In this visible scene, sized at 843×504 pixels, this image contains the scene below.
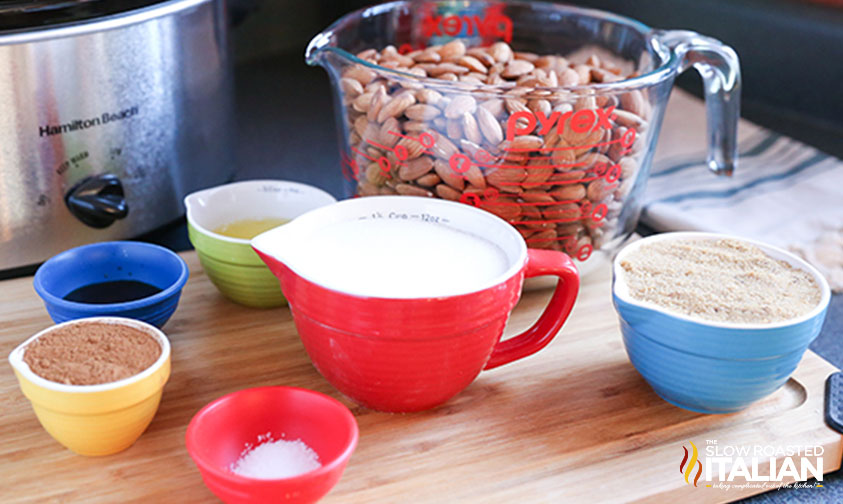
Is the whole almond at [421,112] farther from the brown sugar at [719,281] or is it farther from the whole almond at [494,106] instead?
the brown sugar at [719,281]

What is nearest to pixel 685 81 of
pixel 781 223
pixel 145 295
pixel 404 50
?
pixel 781 223

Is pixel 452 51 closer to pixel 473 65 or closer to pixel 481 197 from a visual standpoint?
pixel 473 65

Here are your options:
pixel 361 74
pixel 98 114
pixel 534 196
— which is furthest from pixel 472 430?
pixel 98 114

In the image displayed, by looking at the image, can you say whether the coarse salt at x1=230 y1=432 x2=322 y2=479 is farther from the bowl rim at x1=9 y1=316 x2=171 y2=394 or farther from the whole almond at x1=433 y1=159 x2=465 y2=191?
the whole almond at x1=433 y1=159 x2=465 y2=191

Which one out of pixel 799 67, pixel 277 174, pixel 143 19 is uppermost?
pixel 143 19

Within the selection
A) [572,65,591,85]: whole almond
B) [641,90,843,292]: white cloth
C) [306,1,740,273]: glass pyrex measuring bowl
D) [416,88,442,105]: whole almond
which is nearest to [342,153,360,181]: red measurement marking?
[306,1,740,273]: glass pyrex measuring bowl

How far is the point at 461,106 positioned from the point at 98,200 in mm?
332

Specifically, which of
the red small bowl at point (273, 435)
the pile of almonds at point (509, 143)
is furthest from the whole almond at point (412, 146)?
the red small bowl at point (273, 435)

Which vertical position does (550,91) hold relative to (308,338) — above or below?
above

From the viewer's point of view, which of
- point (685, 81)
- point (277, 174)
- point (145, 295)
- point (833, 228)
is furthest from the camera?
point (685, 81)

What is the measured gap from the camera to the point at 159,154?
77 centimetres

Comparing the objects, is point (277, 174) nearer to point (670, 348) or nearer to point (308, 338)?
point (308, 338)

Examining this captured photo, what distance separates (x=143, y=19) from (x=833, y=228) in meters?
0.72

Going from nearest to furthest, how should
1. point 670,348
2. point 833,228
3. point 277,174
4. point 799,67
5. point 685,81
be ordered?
point 670,348 < point 833,228 < point 277,174 < point 799,67 < point 685,81
